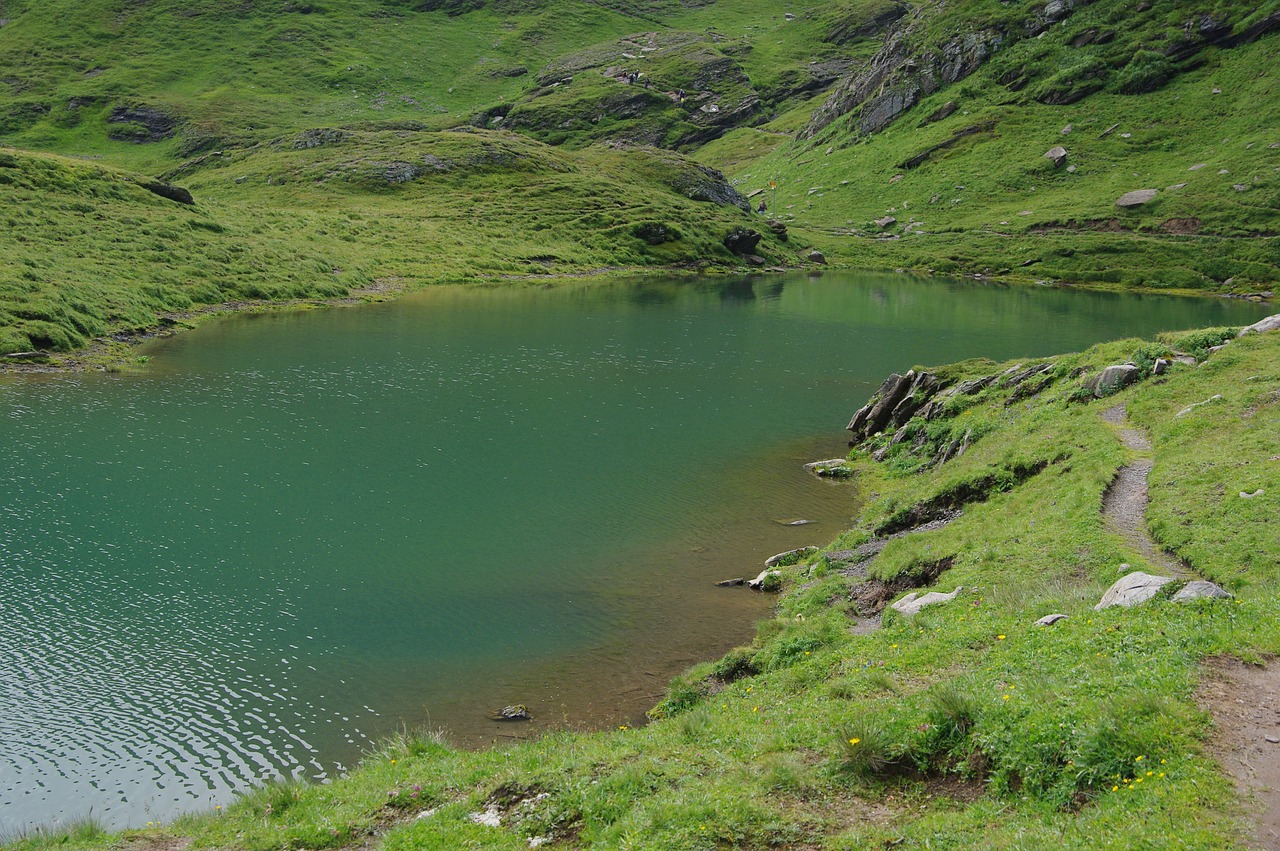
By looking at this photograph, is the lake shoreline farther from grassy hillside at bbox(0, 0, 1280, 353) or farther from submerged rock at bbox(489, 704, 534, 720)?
submerged rock at bbox(489, 704, 534, 720)

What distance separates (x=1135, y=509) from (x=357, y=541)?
26121 millimetres

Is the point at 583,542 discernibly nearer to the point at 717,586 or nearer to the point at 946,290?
the point at 717,586

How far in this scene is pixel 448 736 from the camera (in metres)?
19.5

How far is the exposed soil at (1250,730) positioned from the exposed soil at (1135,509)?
6.85 m

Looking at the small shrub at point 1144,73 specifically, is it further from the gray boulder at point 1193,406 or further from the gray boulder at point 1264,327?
the gray boulder at point 1193,406

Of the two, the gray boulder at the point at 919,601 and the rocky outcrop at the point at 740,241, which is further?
the rocky outcrop at the point at 740,241

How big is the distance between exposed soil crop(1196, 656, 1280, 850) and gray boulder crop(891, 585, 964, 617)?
8.69m

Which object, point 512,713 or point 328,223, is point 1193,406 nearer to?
point 512,713

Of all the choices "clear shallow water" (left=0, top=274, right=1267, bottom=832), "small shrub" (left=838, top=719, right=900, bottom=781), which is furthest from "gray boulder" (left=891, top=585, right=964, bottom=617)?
"small shrub" (left=838, top=719, right=900, bottom=781)

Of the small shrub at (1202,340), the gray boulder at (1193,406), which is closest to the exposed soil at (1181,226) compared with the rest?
the small shrub at (1202,340)

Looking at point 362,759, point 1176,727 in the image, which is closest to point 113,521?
point 362,759

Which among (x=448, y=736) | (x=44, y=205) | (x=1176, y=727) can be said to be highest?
(x=44, y=205)

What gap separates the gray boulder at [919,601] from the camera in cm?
2080

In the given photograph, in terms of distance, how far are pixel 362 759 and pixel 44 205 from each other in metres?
98.2
